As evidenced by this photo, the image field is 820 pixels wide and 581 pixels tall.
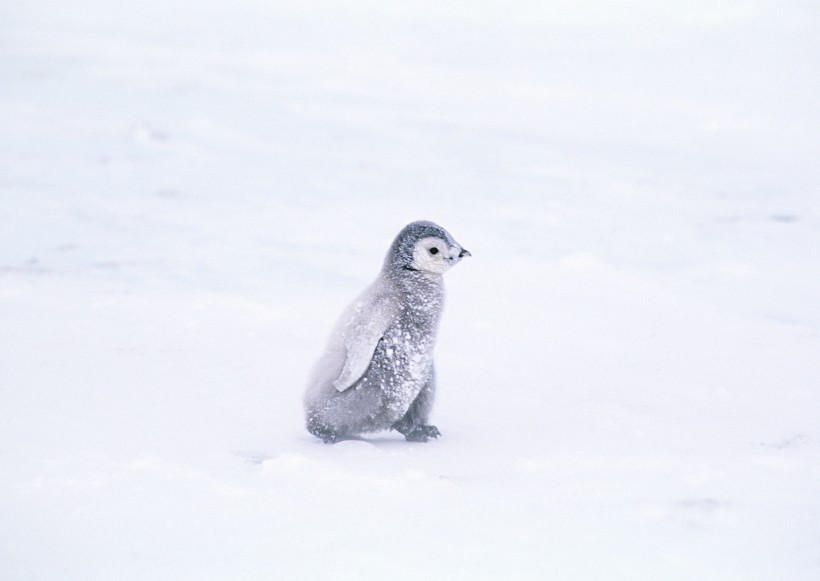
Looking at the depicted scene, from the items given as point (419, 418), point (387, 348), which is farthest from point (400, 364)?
point (419, 418)

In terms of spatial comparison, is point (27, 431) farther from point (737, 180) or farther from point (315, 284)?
point (737, 180)

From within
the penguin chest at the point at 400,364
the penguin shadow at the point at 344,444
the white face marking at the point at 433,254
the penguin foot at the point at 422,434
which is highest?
the white face marking at the point at 433,254

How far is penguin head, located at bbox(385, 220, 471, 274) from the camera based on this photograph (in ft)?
11.1

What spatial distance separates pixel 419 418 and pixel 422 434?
63mm

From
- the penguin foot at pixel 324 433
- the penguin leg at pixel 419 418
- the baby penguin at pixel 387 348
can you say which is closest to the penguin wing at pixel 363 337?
the baby penguin at pixel 387 348

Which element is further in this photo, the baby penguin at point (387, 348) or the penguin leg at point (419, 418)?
the penguin leg at point (419, 418)

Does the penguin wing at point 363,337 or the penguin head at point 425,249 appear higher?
the penguin head at point 425,249

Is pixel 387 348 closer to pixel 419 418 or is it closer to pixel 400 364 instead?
pixel 400 364

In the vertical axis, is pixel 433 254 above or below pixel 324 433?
above

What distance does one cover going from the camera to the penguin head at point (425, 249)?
11.1ft

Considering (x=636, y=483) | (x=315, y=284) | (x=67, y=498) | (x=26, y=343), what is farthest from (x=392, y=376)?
(x=315, y=284)

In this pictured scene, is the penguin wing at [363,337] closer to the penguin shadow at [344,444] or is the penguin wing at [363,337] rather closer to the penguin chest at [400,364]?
the penguin chest at [400,364]

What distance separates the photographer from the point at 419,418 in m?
3.50

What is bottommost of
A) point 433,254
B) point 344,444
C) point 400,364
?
point 344,444
